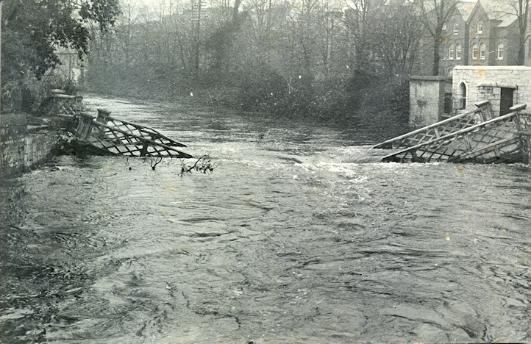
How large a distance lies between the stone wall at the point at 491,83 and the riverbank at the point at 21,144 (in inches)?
661

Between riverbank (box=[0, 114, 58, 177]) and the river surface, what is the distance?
1.29 feet

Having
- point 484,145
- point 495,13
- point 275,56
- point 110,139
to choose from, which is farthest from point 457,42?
point 110,139

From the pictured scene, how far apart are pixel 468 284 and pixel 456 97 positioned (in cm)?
2050

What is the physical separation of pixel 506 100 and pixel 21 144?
18.0m

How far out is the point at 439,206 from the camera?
44.8ft

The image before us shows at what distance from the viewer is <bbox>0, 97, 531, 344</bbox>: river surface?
280 inches

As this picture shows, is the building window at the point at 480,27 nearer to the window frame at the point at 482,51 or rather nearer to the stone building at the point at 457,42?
the stone building at the point at 457,42

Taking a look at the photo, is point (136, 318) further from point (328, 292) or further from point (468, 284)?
point (468, 284)

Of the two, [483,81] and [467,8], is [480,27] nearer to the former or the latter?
[467,8]

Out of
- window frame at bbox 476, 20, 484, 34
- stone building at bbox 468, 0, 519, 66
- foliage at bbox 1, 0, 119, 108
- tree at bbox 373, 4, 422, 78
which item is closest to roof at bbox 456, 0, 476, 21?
stone building at bbox 468, 0, 519, 66

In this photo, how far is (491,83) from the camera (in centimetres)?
2494

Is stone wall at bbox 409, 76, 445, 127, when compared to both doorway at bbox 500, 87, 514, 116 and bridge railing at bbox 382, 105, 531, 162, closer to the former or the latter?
doorway at bbox 500, 87, 514, 116

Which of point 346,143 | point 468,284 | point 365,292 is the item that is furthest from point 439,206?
point 346,143

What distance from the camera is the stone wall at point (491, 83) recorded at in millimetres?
23609
